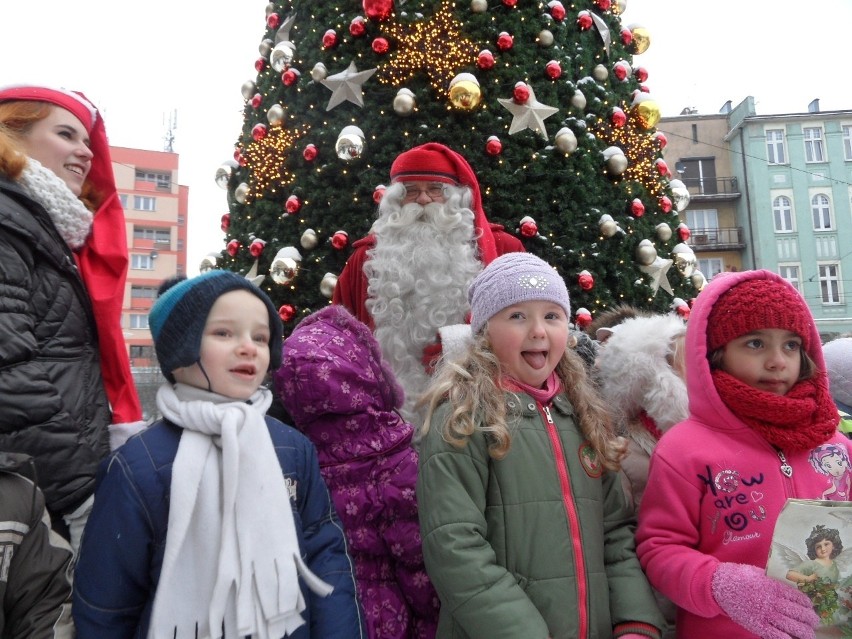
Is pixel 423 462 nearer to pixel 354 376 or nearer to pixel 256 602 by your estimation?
pixel 354 376

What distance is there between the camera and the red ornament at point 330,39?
4773 millimetres

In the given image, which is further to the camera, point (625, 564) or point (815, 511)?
point (625, 564)

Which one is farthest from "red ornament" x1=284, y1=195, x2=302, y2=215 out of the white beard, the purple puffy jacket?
the purple puffy jacket

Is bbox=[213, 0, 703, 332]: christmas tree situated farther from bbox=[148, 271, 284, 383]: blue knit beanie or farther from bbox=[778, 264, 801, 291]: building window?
bbox=[778, 264, 801, 291]: building window

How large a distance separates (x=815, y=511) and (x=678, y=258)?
4042mm

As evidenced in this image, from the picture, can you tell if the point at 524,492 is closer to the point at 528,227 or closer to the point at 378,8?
the point at 528,227

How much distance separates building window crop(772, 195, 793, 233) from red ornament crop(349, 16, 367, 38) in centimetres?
2956

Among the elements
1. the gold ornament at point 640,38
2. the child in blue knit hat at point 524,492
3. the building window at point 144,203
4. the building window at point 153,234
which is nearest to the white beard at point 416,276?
the child in blue knit hat at point 524,492

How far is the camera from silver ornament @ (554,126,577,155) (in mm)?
4555

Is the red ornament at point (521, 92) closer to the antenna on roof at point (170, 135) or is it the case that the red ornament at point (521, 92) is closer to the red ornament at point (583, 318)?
the red ornament at point (583, 318)

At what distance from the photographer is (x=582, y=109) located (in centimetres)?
494

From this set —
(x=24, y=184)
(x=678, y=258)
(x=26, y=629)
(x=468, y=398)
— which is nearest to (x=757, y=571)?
(x=468, y=398)

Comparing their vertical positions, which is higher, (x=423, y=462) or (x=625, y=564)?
(x=423, y=462)

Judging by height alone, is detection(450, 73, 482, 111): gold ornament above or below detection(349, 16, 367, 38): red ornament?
below
